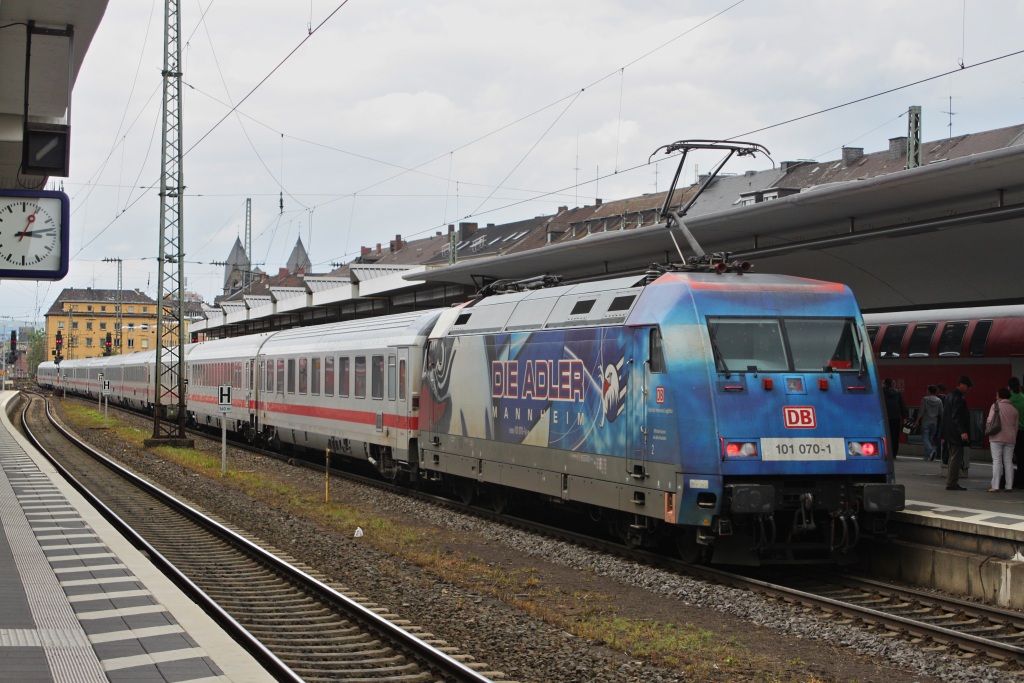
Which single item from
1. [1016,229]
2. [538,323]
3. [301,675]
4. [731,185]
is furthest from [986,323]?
[731,185]

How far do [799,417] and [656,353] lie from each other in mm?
1732

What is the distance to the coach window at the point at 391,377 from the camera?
21086 millimetres

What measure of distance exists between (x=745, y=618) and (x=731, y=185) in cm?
4784

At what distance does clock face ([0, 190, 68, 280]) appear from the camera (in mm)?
10016

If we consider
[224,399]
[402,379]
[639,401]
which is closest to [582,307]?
[639,401]

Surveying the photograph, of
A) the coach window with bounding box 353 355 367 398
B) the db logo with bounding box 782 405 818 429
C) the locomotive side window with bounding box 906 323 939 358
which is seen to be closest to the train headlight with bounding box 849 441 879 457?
the db logo with bounding box 782 405 818 429

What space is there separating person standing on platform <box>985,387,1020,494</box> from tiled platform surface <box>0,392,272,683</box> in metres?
10.7

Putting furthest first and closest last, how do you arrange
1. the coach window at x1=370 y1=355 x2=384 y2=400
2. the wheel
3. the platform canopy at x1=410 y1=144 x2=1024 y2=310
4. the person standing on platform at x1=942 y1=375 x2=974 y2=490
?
the coach window at x1=370 y1=355 x2=384 y2=400 < the wheel < the person standing on platform at x1=942 y1=375 x2=974 y2=490 < the platform canopy at x1=410 y1=144 x2=1024 y2=310

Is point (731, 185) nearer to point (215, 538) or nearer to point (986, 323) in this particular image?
point (986, 323)

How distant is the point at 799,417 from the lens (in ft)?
38.9

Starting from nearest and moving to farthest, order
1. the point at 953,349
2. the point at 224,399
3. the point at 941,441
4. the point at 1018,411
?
the point at 1018,411 → the point at 941,441 → the point at 953,349 → the point at 224,399

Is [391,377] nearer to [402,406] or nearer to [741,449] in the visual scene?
[402,406]

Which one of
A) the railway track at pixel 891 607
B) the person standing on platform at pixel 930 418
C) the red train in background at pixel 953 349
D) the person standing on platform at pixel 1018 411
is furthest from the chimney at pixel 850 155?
the railway track at pixel 891 607

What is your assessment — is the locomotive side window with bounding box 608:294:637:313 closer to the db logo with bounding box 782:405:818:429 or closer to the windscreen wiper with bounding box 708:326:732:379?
the windscreen wiper with bounding box 708:326:732:379
